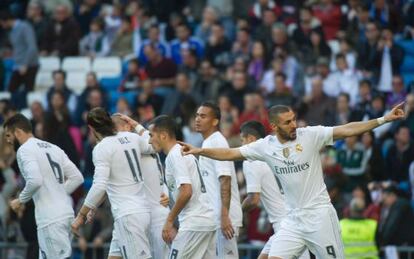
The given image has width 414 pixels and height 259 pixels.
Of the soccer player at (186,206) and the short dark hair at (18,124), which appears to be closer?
the soccer player at (186,206)

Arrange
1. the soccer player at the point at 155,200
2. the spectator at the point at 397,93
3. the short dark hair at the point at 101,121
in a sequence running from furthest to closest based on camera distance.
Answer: the spectator at the point at 397,93, the soccer player at the point at 155,200, the short dark hair at the point at 101,121

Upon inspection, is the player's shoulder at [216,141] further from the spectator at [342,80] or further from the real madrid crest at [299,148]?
the spectator at [342,80]

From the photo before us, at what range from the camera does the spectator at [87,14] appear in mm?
27969

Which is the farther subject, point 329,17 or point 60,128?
point 329,17

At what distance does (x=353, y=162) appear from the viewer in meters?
20.6

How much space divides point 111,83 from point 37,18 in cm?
305

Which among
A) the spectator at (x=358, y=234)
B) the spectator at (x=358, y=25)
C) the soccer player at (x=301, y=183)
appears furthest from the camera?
the spectator at (x=358, y=25)

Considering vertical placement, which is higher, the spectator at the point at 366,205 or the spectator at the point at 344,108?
the spectator at the point at 344,108

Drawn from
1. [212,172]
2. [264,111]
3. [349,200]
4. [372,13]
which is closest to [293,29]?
[372,13]

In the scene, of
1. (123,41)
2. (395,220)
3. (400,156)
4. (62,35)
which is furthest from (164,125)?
(62,35)

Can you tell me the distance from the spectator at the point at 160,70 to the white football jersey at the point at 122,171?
30.5 ft

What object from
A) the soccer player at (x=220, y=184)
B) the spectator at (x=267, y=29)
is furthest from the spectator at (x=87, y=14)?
the soccer player at (x=220, y=184)

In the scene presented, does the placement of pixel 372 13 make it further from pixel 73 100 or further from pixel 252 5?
pixel 73 100

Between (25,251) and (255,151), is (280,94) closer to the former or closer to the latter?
(25,251)
